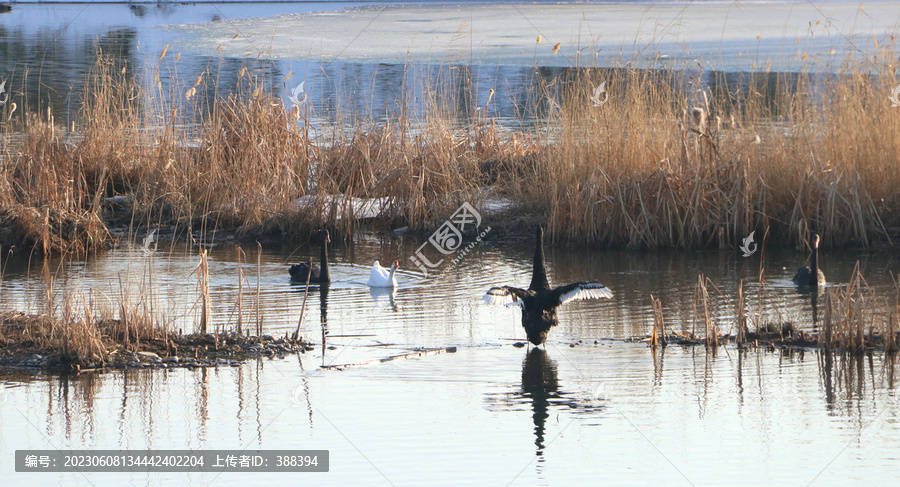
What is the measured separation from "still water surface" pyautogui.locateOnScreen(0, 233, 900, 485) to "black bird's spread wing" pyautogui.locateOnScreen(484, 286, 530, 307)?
0.37m

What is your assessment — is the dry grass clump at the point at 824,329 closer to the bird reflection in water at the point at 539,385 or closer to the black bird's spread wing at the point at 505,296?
the bird reflection in water at the point at 539,385

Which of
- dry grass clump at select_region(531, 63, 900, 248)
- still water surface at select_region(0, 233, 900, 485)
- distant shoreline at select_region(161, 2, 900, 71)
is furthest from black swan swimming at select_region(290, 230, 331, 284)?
distant shoreline at select_region(161, 2, 900, 71)

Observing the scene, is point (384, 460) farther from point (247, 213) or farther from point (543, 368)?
point (247, 213)

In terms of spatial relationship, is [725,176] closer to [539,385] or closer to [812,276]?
[812,276]

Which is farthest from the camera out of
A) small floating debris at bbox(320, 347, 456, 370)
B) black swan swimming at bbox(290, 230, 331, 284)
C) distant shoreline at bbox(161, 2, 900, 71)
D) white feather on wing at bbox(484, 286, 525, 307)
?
distant shoreline at bbox(161, 2, 900, 71)

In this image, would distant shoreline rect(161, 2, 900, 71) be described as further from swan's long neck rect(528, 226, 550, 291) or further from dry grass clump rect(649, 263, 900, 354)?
dry grass clump rect(649, 263, 900, 354)

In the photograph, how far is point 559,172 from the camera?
10914mm

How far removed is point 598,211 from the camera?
10602 mm

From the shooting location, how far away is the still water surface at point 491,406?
4.78 m

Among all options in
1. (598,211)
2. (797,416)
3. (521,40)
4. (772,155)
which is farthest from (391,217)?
(521,40)

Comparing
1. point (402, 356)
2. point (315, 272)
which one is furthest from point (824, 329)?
point (315, 272)

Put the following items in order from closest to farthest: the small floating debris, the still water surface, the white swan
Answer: the still water surface → the small floating debris → the white swan

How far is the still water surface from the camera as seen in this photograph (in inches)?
188

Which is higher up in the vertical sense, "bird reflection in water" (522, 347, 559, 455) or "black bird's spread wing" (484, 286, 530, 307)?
"black bird's spread wing" (484, 286, 530, 307)
